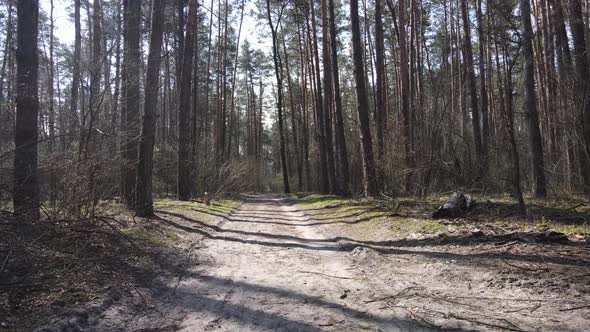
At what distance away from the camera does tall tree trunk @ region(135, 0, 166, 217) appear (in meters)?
9.73

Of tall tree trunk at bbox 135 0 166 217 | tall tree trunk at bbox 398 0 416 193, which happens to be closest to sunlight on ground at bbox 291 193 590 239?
tall tree trunk at bbox 398 0 416 193

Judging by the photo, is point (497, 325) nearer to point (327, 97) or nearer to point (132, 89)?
point (132, 89)

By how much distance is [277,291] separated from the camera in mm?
4781

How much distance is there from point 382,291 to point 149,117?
7867mm

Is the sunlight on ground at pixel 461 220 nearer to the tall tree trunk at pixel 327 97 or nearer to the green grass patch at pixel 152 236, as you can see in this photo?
the green grass patch at pixel 152 236

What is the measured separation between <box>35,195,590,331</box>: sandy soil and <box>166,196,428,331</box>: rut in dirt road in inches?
0.5

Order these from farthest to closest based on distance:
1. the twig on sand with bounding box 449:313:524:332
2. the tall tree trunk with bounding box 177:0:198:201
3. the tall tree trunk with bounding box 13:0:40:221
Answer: the tall tree trunk with bounding box 177:0:198:201
the tall tree trunk with bounding box 13:0:40:221
the twig on sand with bounding box 449:313:524:332

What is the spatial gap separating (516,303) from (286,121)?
154 ft

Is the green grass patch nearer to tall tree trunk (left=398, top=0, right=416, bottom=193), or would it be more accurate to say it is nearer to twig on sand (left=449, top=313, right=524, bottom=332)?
twig on sand (left=449, top=313, right=524, bottom=332)

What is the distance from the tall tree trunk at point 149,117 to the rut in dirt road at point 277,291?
2457 millimetres

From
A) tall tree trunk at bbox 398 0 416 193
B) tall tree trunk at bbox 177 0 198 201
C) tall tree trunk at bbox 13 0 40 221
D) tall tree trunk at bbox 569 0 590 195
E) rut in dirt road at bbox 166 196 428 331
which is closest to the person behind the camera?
rut in dirt road at bbox 166 196 428 331

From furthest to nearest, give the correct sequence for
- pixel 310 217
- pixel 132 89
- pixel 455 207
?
pixel 310 217
pixel 132 89
pixel 455 207

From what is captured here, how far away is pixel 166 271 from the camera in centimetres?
577

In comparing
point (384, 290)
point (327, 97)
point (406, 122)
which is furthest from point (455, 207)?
point (327, 97)
